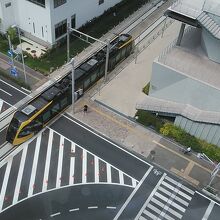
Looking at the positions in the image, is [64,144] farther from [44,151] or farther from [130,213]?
[130,213]

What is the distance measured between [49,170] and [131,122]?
44.8ft

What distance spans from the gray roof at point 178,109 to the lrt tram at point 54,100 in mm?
8750

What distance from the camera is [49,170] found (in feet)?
134

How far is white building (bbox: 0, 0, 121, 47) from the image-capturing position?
53.4 m

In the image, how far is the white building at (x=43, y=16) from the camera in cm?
5341

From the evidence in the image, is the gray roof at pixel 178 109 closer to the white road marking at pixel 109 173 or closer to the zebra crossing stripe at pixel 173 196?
the zebra crossing stripe at pixel 173 196

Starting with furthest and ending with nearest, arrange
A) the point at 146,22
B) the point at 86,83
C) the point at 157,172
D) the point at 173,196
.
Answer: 1. the point at 146,22
2. the point at 86,83
3. the point at 157,172
4. the point at 173,196

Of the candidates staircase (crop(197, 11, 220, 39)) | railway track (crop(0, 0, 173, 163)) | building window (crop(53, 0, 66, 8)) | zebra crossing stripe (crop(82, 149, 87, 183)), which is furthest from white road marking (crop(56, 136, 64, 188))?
railway track (crop(0, 0, 173, 163))

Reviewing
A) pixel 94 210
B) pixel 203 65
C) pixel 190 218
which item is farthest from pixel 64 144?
pixel 203 65

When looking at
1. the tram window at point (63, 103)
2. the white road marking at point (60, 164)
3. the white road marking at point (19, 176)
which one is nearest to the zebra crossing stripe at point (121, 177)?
the white road marking at point (60, 164)

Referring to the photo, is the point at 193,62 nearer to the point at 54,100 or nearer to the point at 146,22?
the point at 54,100

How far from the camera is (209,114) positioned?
44656mm

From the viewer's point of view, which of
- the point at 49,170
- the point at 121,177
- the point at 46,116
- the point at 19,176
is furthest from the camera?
the point at 46,116

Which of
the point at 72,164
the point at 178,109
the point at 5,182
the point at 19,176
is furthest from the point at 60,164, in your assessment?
the point at 178,109
